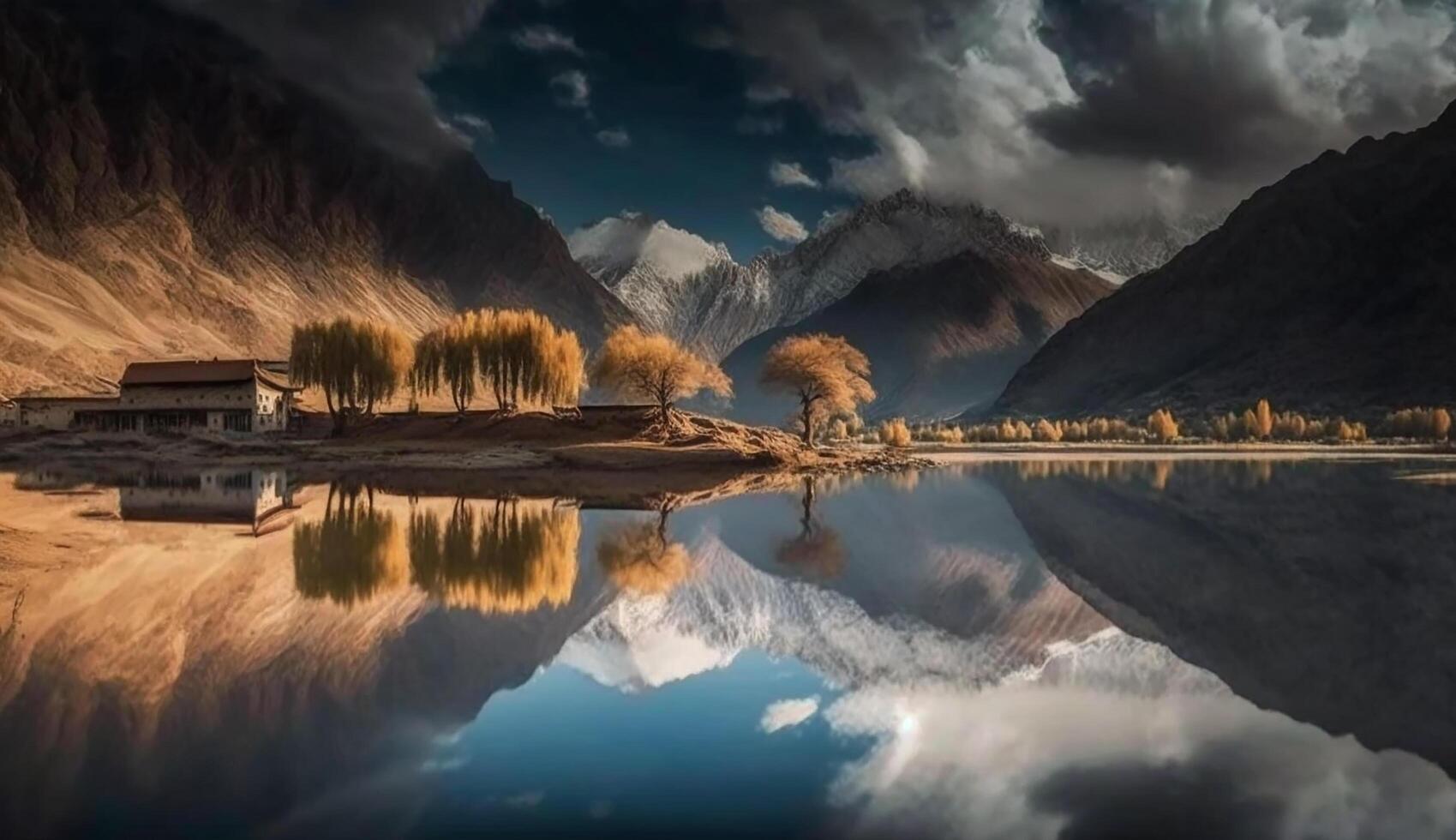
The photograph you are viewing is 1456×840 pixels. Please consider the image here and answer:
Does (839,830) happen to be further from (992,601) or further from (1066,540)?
(1066,540)

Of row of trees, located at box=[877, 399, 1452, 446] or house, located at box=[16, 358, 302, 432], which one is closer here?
house, located at box=[16, 358, 302, 432]

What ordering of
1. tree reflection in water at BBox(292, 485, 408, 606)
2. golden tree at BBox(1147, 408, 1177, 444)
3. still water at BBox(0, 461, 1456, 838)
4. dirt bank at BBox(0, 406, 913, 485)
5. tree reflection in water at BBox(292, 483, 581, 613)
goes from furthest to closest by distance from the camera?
golden tree at BBox(1147, 408, 1177, 444) < dirt bank at BBox(0, 406, 913, 485) < tree reflection in water at BBox(292, 485, 408, 606) < tree reflection in water at BBox(292, 483, 581, 613) < still water at BBox(0, 461, 1456, 838)

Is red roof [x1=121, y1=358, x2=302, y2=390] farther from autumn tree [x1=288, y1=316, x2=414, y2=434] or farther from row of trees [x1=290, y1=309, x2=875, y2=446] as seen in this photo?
autumn tree [x1=288, y1=316, x2=414, y2=434]

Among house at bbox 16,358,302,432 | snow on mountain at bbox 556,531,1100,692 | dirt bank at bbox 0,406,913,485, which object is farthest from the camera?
house at bbox 16,358,302,432

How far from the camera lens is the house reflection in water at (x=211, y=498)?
3547 centimetres

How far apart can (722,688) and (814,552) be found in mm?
14876

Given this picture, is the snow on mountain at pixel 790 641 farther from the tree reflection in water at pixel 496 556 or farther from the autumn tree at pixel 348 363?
the autumn tree at pixel 348 363

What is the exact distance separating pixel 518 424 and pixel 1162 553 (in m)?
57.6

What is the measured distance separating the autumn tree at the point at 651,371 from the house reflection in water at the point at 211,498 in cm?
2478

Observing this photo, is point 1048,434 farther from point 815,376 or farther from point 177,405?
point 177,405

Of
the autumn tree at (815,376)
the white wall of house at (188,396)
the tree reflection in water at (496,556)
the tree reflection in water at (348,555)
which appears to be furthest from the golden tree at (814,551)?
the white wall of house at (188,396)

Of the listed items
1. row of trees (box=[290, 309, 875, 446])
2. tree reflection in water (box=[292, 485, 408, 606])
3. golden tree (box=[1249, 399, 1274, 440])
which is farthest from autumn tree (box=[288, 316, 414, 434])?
golden tree (box=[1249, 399, 1274, 440])

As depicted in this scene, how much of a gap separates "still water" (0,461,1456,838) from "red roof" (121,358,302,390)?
253 ft

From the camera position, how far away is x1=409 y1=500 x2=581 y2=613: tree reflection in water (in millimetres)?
19766
